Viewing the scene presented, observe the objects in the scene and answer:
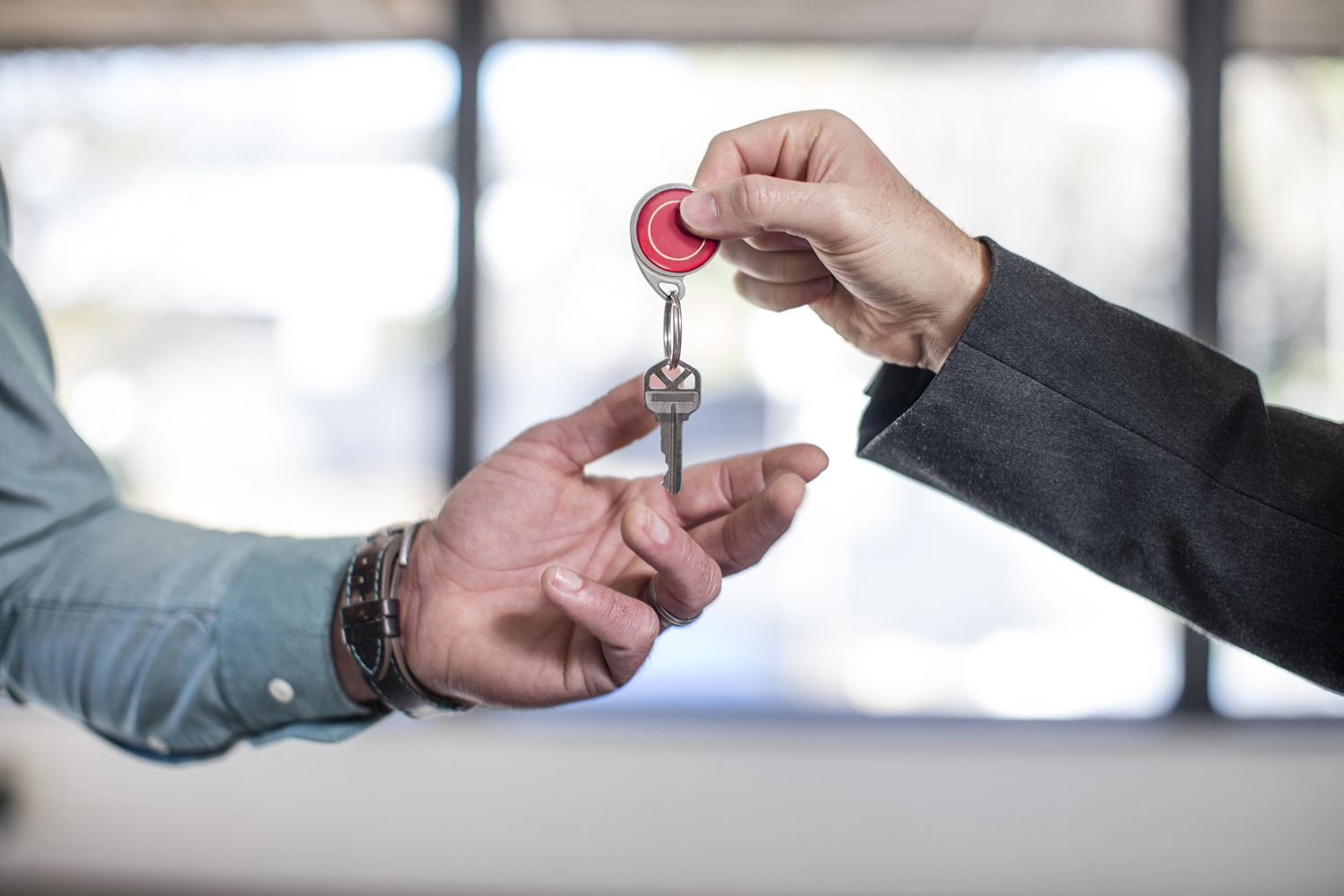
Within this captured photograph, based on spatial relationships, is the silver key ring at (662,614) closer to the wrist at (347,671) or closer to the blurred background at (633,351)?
the wrist at (347,671)

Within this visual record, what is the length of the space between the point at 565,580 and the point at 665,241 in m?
0.32

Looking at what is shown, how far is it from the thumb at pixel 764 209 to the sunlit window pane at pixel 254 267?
2023mm

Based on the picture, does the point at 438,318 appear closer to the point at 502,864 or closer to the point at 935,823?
the point at 502,864

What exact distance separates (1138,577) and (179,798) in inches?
103

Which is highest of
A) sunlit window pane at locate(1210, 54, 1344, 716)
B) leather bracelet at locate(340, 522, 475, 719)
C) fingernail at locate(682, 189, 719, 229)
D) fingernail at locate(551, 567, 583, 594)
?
sunlit window pane at locate(1210, 54, 1344, 716)

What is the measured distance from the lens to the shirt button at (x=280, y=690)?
1007mm

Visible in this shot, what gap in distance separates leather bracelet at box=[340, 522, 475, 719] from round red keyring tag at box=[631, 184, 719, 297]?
41cm

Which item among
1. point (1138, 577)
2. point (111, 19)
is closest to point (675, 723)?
point (1138, 577)

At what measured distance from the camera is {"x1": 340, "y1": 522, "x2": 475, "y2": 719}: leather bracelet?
954 mm

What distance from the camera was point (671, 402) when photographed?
0.80 m

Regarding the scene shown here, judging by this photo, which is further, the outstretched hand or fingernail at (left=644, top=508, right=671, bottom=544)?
the outstretched hand

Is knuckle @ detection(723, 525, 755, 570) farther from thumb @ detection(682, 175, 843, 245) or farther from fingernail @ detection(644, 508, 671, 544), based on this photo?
thumb @ detection(682, 175, 843, 245)

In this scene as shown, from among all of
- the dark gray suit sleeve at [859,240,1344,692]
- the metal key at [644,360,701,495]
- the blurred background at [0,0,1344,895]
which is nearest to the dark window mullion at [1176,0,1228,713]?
the blurred background at [0,0,1344,895]

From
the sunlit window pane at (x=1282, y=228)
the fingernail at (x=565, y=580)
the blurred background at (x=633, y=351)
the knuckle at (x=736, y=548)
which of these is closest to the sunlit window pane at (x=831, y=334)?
the blurred background at (x=633, y=351)
